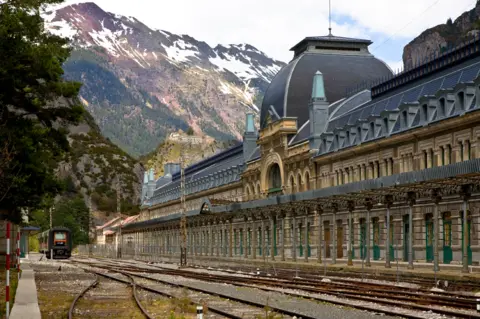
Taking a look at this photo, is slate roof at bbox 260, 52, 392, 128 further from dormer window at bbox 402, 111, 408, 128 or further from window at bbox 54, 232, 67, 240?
window at bbox 54, 232, 67, 240

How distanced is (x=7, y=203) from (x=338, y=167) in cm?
3515

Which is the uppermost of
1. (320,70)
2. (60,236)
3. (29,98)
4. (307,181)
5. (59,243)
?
(320,70)

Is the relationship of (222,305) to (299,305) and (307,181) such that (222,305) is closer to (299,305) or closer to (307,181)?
(299,305)

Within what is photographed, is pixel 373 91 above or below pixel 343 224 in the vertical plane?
above

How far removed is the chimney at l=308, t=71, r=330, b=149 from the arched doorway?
8852 mm

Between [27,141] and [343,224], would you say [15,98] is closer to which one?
[27,141]

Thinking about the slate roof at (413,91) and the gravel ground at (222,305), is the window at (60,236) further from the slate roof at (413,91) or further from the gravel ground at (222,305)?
the gravel ground at (222,305)

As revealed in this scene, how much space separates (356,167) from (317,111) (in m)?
12.8

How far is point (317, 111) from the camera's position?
8231cm

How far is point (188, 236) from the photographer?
115625mm

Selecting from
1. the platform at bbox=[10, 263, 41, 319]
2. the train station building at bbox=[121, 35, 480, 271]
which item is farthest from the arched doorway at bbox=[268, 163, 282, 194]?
the platform at bbox=[10, 263, 41, 319]

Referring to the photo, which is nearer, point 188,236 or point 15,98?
point 15,98

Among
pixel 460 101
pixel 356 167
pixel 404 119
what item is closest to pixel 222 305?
pixel 460 101

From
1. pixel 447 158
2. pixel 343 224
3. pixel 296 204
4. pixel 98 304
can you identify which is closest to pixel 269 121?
pixel 343 224
